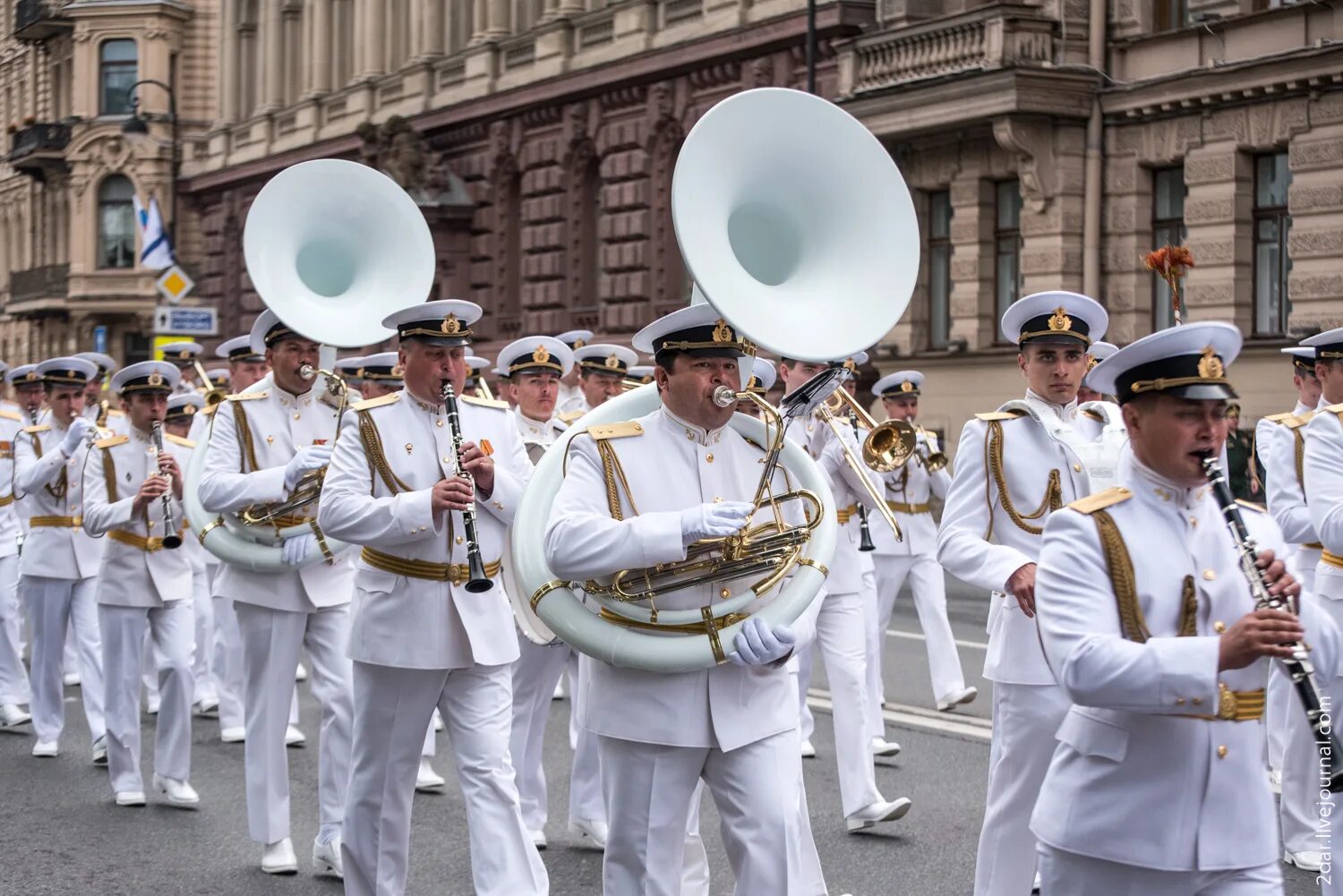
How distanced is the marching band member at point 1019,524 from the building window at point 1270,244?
16765 mm

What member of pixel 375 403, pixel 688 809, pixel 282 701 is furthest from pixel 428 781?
pixel 688 809

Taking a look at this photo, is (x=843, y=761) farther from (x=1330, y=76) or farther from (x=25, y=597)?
(x=1330, y=76)

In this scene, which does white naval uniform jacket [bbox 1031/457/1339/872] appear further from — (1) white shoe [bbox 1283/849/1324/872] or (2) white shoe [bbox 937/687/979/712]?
(2) white shoe [bbox 937/687/979/712]

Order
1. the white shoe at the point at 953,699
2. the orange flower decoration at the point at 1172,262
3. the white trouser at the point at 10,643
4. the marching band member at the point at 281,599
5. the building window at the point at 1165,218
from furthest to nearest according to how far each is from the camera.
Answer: the building window at the point at 1165,218 < the white trouser at the point at 10,643 < the white shoe at the point at 953,699 < the marching band member at the point at 281,599 < the orange flower decoration at the point at 1172,262

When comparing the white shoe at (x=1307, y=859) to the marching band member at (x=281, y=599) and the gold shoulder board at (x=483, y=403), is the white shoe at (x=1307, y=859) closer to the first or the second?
the gold shoulder board at (x=483, y=403)

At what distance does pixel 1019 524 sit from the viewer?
6.93 metres

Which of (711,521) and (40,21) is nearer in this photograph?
(711,521)

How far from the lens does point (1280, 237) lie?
23.1 meters

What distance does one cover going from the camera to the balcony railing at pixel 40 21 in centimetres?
6356

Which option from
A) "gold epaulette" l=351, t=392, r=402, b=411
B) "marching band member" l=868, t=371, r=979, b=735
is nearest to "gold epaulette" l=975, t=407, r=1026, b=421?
"gold epaulette" l=351, t=392, r=402, b=411

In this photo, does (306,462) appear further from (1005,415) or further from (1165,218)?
(1165,218)

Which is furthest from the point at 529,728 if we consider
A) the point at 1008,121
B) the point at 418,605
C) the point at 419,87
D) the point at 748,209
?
the point at 419,87

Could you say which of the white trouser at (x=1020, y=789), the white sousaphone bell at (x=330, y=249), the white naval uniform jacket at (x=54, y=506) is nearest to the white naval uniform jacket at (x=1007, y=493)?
the white trouser at (x=1020, y=789)

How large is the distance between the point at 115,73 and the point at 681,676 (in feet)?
200
